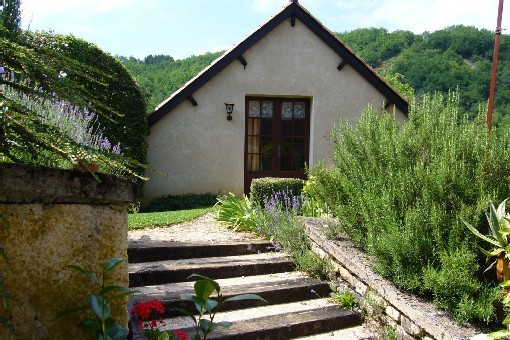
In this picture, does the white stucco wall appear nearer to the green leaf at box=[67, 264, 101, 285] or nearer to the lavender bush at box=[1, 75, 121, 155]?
the lavender bush at box=[1, 75, 121, 155]

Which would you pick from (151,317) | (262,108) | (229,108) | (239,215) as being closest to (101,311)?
(151,317)

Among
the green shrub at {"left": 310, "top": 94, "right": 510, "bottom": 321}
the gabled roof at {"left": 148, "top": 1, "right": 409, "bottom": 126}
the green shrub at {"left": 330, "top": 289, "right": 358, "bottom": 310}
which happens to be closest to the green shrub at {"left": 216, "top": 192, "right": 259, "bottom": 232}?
the green shrub at {"left": 310, "top": 94, "right": 510, "bottom": 321}

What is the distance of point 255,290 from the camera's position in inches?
161

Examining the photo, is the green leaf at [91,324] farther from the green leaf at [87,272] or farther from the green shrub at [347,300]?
the green shrub at [347,300]

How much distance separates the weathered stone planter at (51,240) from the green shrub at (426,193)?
254 cm

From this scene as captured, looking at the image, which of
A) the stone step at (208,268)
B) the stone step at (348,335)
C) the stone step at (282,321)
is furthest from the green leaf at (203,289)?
the stone step at (208,268)

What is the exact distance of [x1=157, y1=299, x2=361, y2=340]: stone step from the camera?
Answer: 136 inches

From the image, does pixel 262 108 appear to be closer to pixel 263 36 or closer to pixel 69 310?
pixel 263 36

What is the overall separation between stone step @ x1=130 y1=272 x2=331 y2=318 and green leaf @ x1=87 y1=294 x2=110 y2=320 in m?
2.21

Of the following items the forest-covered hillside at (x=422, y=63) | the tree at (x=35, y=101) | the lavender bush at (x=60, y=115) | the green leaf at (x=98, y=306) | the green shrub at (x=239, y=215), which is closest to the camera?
the tree at (x=35, y=101)

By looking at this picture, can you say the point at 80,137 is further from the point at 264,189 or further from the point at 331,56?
the point at 331,56

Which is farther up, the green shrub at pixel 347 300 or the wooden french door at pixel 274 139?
the wooden french door at pixel 274 139

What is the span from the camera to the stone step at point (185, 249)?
4.63m

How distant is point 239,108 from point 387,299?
23.3ft
